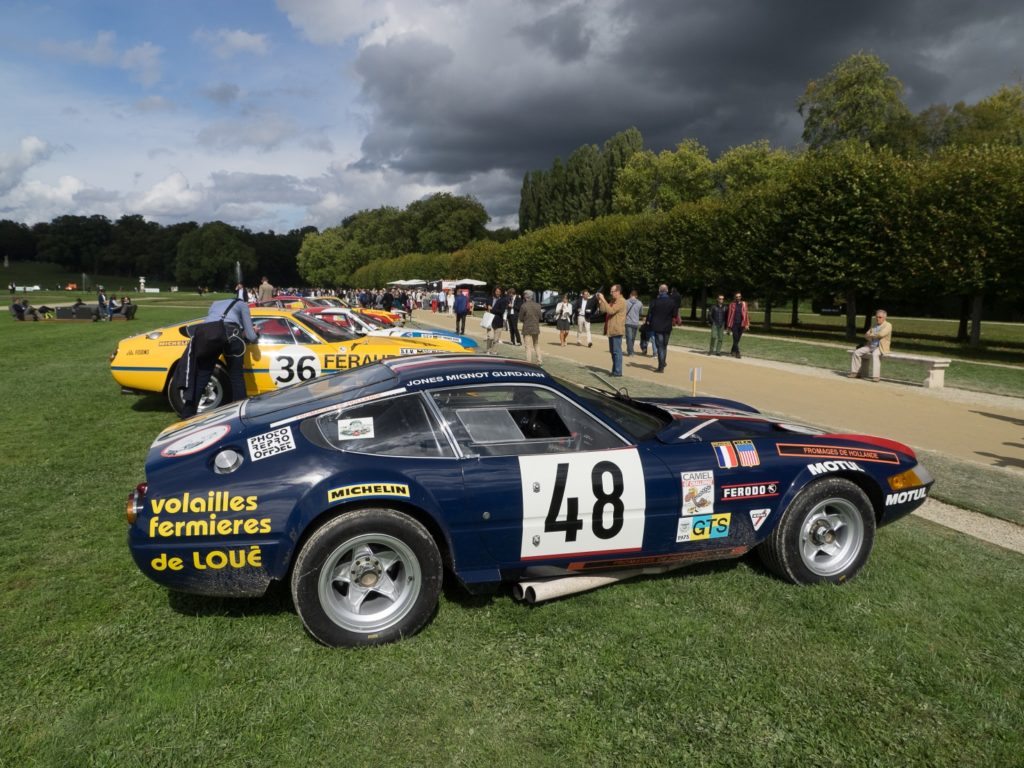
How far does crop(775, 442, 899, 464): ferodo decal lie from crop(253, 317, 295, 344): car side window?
270 inches

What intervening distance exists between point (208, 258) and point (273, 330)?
12702cm

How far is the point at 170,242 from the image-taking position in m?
138

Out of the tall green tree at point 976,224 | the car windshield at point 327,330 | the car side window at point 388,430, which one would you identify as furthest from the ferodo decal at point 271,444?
the tall green tree at point 976,224

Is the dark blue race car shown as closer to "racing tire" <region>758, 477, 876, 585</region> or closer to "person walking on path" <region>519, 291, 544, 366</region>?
"racing tire" <region>758, 477, 876, 585</region>

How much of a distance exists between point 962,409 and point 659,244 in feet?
89.7

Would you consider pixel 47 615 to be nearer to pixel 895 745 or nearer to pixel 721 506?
pixel 721 506

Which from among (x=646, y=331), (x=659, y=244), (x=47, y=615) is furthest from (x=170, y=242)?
(x=47, y=615)

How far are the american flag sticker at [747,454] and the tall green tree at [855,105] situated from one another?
4654cm

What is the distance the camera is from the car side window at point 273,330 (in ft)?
28.9

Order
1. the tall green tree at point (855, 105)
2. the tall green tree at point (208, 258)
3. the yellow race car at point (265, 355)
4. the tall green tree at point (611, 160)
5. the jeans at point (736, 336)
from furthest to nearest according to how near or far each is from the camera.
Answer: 1. the tall green tree at point (208, 258)
2. the tall green tree at point (611, 160)
3. the tall green tree at point (855, 105)
4. the jeans at point (736, 336)
5. the yellow race car at point (265, 355)

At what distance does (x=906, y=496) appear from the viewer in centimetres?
429

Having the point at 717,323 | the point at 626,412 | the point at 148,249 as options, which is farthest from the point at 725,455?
the point at 148,249

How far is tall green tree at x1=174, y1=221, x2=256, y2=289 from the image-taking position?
122000mm

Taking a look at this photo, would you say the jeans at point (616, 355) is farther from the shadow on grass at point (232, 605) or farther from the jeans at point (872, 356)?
the shadow on grass at point (232, 605)
